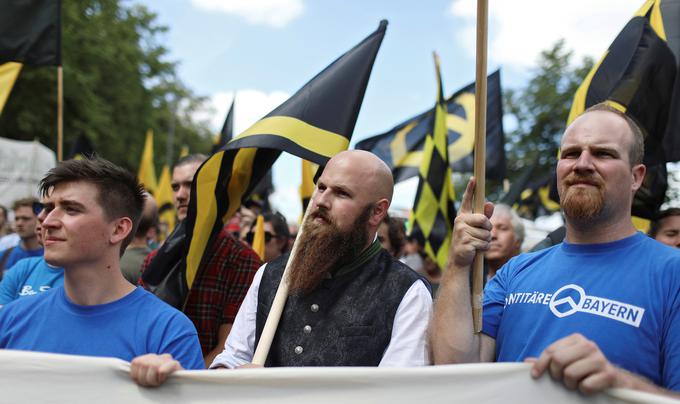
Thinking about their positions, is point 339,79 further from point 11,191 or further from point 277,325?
point 11,191

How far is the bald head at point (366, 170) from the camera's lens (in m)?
3.00

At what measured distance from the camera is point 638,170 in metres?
2.50

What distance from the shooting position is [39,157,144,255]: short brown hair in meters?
2.78

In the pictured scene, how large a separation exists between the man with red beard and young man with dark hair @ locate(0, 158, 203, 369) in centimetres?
92

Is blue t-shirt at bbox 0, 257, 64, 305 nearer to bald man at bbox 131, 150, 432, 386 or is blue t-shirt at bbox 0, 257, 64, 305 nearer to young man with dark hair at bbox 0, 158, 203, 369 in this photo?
young man with dark hair at bbox 0, 158, 203, 369

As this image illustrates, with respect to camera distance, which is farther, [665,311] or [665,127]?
[665,127]

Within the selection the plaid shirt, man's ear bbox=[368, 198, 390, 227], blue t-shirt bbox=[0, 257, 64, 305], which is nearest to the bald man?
man's ear bbox=[368, 198, 390, 227]

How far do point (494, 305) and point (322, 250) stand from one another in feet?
2.36

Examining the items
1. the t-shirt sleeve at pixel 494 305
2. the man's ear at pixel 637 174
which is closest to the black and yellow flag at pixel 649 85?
the man's ear at pixel 637 174

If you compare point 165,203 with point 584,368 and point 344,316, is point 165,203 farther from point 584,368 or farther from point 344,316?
point 584,368

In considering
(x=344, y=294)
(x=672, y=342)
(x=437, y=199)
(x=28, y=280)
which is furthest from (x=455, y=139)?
(x=672, y=342)

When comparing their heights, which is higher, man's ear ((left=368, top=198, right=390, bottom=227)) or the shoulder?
man's ear ((left=368, top=198, right=390, bottom=227))

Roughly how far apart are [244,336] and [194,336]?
1.40ft

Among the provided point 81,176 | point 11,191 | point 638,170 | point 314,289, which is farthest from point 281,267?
point 11,191
